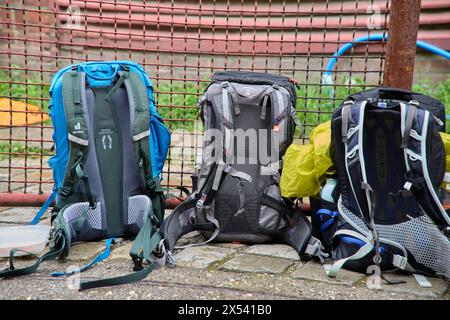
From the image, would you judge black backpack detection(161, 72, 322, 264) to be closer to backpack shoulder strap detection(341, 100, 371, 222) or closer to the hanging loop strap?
the hanging loop strap

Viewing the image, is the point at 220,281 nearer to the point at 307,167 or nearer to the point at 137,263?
the point at 137,263

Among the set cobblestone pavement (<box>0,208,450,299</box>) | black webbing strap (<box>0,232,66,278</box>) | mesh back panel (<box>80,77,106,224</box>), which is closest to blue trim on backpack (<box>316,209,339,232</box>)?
cobblestone pavement (<box>0,208,450,299</box>)

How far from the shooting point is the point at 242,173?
2.41m

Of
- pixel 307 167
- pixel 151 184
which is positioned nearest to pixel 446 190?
pixel 307 167

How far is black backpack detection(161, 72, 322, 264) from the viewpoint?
7.88 feet

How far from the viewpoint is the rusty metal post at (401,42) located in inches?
98.3

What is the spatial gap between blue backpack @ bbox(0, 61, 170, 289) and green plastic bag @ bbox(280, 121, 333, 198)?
0.64 meters

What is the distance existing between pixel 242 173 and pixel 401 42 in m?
1.06

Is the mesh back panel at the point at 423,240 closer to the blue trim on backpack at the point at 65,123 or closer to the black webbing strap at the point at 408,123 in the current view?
the black webbing strap at the point at 408,123

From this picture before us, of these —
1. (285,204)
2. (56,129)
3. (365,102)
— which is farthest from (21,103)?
(365,102)

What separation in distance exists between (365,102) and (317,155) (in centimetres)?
35

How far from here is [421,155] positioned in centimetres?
197
